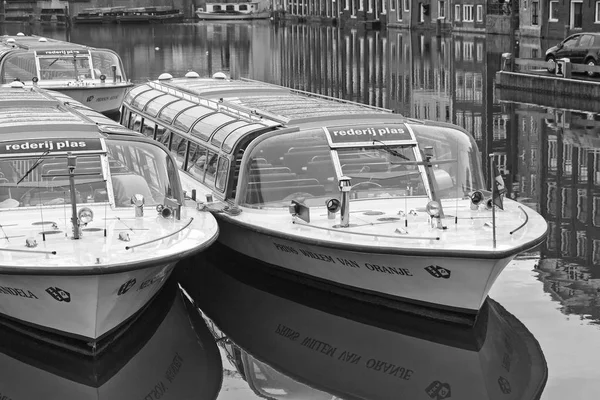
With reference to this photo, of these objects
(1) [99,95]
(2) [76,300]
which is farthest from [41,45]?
(2) [76,300]

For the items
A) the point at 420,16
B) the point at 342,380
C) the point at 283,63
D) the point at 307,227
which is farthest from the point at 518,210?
the point at 420,16

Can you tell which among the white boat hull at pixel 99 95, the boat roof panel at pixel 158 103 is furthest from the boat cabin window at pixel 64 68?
the boat roof panel at pixel 158 103

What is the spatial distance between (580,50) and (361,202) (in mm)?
28385

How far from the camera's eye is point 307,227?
1612cm

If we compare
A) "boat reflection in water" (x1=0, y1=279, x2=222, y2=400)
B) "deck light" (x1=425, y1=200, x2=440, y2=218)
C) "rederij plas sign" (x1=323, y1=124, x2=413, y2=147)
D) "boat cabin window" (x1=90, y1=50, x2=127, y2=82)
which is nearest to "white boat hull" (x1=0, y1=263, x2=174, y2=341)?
"boat reflection in water" (x1=0, y1=279, x2=222, y2=400)

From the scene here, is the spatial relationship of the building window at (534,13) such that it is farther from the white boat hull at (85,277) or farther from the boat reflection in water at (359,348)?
the white boat hull at (85,277)

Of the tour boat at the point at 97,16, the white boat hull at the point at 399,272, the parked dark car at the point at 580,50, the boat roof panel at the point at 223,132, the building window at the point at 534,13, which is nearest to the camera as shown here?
the white boat hull at the point at 399,272

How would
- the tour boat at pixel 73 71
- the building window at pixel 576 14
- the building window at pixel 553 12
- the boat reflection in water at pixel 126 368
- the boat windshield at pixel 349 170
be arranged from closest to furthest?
the boat reflection in water at pixel 126 368, the boat windshield at pixel 349 170, the tour boat at pixel 73 71, the building window at pixel 576 14, the building window at pixel 553 12

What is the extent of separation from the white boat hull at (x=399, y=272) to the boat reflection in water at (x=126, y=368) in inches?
73.6

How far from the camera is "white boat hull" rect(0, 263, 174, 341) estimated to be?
13.9 metres

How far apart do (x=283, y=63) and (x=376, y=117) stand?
45.7 meters

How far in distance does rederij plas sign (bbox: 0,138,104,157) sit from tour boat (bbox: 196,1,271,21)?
367 ft

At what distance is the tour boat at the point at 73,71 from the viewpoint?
35.5 metres

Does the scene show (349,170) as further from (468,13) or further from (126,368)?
(468,13)
